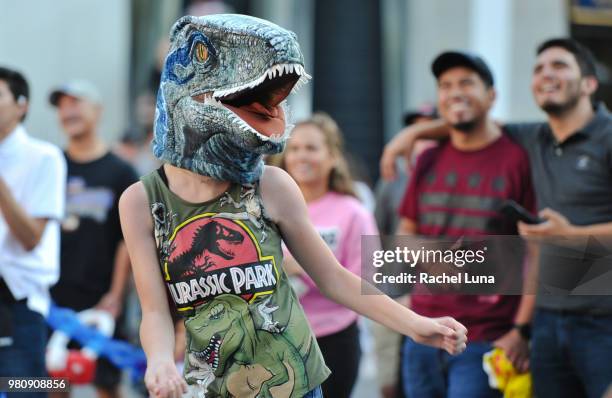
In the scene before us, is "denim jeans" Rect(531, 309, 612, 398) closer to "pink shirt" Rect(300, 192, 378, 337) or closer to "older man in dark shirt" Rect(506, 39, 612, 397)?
"older man in dark shirt" Rect(506, 39, 612, 397)

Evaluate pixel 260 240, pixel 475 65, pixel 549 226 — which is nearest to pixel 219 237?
pixel 260 240

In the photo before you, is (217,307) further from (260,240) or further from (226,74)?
(226,74)

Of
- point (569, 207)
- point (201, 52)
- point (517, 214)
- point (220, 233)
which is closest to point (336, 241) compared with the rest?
point (517, 214)

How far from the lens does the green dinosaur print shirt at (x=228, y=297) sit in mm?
3650

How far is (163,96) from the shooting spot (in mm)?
3768

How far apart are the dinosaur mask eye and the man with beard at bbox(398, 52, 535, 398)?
2093 millimetres

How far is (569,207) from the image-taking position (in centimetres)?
524

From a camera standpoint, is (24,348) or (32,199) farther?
(32,199)

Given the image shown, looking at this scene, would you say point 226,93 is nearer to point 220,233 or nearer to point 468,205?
point 220,233

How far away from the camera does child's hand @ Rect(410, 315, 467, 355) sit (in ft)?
12.1

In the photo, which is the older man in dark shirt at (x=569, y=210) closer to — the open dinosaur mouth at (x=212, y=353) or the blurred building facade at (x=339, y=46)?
the open dinosaur mouth at (x=212, y=353)

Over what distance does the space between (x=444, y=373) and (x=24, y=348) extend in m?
2.04

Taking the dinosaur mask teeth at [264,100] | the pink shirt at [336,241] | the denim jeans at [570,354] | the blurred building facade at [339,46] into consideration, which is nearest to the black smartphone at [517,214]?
the denim jeans at [570,354]

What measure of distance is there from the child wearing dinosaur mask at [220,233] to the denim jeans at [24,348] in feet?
6.43
